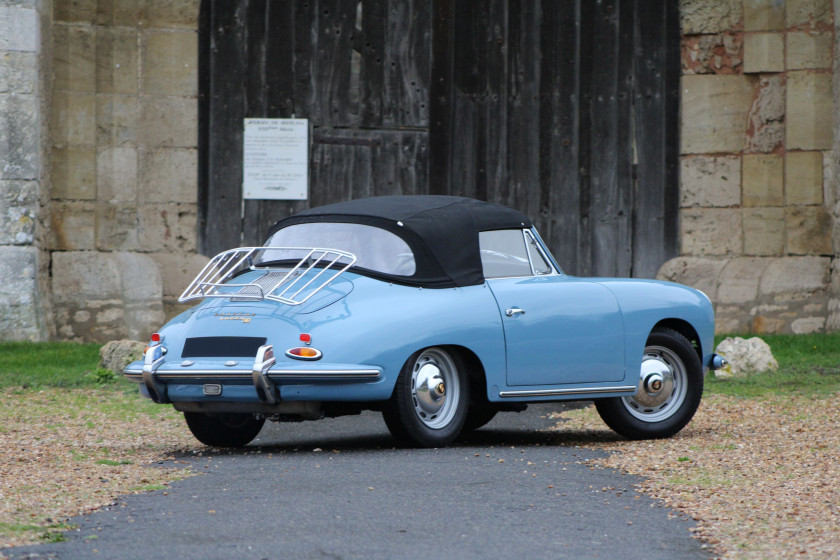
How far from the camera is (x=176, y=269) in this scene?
1492 centimetres

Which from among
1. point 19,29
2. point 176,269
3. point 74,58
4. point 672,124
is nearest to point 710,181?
point 672,124

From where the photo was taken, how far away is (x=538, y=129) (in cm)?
1550

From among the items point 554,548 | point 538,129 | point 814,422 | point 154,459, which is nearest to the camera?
point 554,548

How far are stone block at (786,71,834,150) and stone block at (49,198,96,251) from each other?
7862 mm

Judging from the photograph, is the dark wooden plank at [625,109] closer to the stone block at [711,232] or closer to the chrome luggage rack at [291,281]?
the stone block at [711,232]

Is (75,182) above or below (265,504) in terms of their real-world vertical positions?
above

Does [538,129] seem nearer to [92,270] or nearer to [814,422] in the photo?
[92,270]

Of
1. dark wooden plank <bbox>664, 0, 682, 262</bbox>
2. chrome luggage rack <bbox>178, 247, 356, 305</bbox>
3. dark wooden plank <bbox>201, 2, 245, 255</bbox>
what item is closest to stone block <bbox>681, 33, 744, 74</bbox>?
dark wooden plank <bbox>664, 0, 682, 262</bbox>

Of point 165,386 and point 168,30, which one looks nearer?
point 165,386

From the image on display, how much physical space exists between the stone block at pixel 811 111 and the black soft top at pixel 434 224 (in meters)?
7.27

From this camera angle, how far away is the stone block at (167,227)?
48.8 feet

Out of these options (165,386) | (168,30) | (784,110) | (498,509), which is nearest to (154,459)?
(165,386)

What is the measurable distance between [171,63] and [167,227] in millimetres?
1834

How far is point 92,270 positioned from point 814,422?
327 inches
